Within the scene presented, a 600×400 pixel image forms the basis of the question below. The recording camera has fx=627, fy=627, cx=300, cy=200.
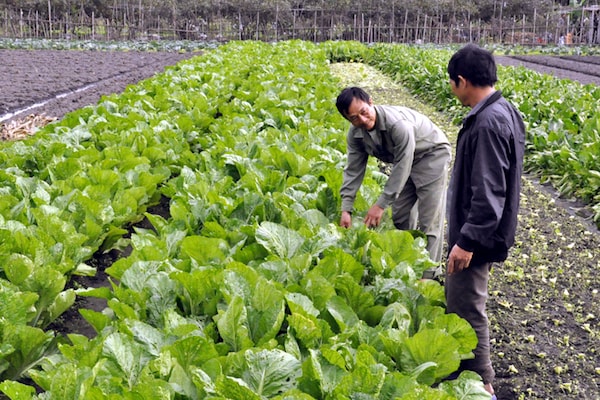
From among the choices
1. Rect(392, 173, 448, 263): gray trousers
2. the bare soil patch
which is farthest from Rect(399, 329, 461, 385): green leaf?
the bare soil patch

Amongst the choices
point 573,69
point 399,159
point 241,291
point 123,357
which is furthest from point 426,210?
point 573,69

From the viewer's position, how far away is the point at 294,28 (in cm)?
4012

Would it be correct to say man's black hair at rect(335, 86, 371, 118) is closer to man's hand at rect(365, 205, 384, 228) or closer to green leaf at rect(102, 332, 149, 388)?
man's hand at rect(365, 205, 384, 228)

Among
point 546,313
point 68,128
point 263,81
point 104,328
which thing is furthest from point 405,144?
point 263,81

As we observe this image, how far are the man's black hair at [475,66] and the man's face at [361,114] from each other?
33.6 inches

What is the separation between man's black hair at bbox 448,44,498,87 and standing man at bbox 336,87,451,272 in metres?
0.88

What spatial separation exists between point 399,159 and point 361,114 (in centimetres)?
38

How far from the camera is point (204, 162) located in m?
5.24

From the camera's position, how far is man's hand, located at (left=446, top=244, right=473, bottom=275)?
297 centimetres

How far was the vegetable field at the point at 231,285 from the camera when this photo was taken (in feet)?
6.41

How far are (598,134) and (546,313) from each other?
13.4ft

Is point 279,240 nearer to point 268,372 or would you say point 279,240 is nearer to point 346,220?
point 346,220

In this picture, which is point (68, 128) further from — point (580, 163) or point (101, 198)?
point (580, 163)

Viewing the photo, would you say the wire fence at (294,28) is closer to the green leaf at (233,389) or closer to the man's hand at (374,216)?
the man's hand at (374,216)
